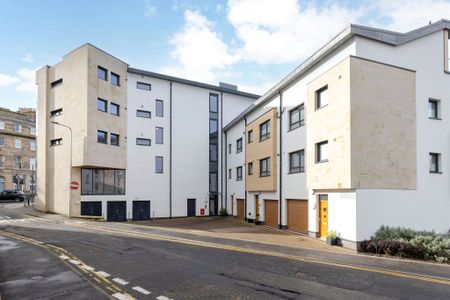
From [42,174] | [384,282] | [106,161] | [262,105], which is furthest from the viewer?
[42,174]

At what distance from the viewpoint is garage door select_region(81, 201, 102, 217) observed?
1144 inches

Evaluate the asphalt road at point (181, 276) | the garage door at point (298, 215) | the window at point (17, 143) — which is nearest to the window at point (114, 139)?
the asphalt road at point (181, 276)

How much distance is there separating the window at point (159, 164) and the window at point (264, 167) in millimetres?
11767

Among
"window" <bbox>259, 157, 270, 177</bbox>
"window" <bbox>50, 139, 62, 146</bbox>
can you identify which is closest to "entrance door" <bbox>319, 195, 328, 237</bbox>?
"window" <bbox>259, 157, 270, 177</bbox>

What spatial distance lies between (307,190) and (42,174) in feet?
82.5

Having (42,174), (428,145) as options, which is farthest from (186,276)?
(42,174)

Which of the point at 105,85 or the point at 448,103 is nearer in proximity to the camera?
the point at 448,103

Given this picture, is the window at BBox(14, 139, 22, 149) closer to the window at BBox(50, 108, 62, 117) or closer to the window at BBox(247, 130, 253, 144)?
the window at BBox(50, 108, 62, 117)

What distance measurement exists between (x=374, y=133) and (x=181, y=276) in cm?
1128

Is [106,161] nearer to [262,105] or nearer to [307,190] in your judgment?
[262,105]

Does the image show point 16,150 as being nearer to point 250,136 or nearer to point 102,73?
point 102,73

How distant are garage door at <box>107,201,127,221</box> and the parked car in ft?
80.8

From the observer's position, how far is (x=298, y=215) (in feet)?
68.1

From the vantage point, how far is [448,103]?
58.3 ft
